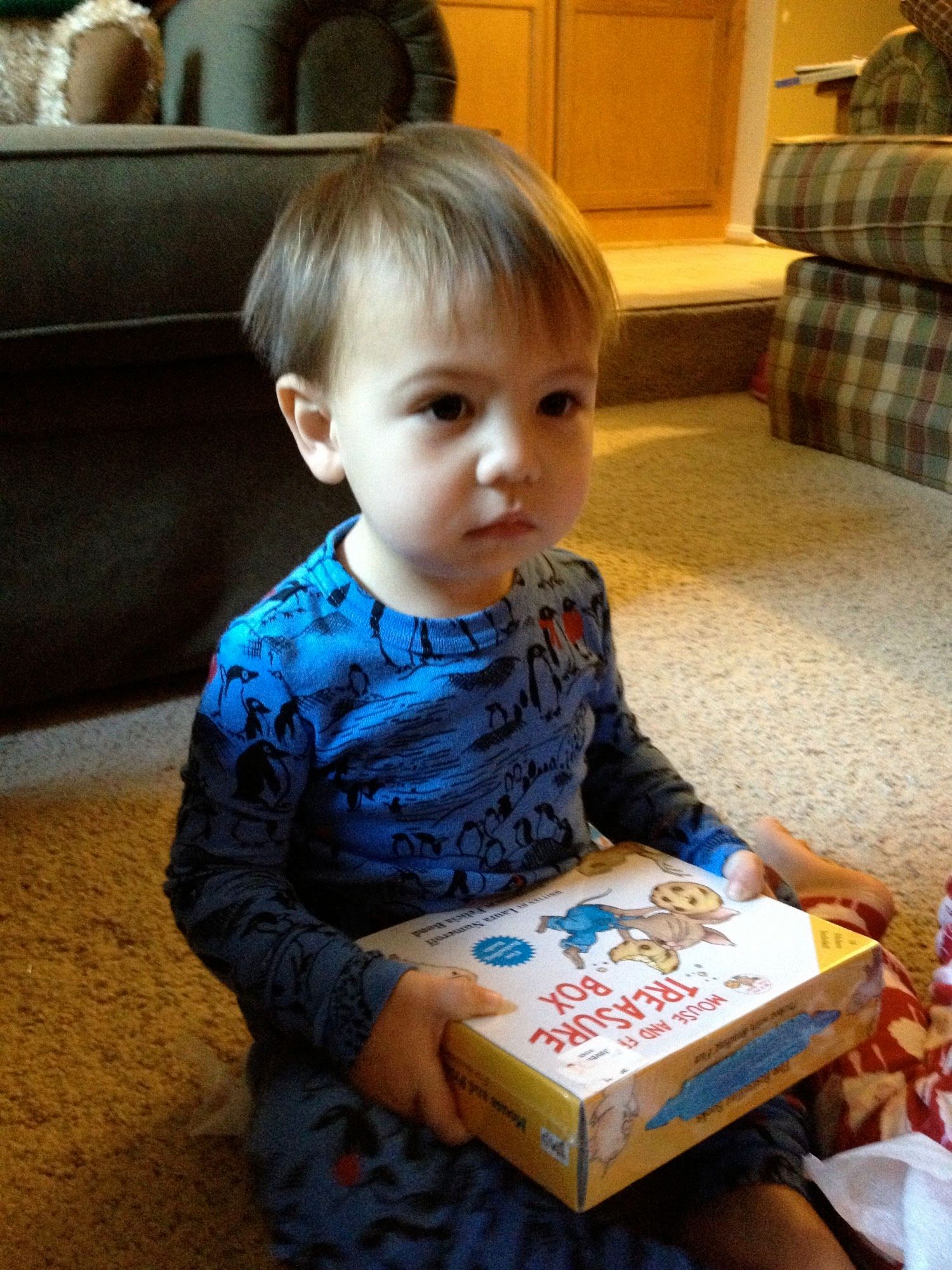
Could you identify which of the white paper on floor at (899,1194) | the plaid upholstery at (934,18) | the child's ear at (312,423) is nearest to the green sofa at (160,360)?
the child's ear at (312,423)

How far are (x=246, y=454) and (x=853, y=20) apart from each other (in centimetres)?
354

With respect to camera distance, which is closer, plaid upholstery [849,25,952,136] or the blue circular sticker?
the blue circular sticker

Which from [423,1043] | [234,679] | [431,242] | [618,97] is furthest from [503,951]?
[618,97]

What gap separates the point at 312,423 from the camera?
627 mm

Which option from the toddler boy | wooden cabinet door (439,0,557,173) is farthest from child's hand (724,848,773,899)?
wooden cabinet door (439,0,557,173)

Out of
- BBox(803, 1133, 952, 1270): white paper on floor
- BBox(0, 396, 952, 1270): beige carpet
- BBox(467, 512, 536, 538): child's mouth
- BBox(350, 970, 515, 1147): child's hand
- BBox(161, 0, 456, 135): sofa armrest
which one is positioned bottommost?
BBox(0, 396, 952, 1270): beige carpet

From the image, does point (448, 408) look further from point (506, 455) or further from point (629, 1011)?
point (629, 1011)

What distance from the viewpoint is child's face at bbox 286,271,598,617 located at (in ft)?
1.81

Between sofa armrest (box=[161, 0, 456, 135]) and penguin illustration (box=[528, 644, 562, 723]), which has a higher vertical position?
sofa armrest (box=[161, 0, 456, 135])

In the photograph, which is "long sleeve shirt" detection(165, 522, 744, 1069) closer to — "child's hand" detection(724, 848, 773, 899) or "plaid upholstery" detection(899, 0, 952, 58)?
"child's hand" detection(724, 848, 773, 899)

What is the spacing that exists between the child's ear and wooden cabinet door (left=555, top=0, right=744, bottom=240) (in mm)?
3240

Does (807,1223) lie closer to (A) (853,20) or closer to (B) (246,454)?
(B) (246,454)

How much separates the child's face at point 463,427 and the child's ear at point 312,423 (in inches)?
0.5

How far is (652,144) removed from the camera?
12.4ft
